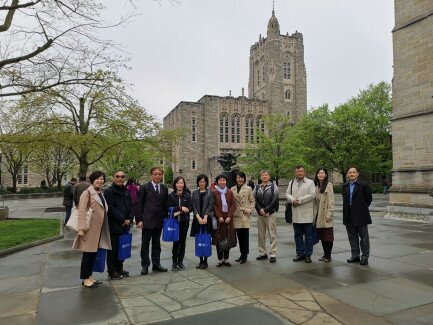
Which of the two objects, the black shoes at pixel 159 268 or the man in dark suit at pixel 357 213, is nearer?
the black shoes at pixel 159 268

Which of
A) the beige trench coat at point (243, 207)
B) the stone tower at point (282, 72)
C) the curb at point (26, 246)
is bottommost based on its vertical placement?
the curb at point (26, 246)

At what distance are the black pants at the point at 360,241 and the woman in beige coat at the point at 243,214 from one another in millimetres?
1988

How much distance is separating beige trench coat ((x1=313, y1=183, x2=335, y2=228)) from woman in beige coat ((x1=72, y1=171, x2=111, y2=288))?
3934mm

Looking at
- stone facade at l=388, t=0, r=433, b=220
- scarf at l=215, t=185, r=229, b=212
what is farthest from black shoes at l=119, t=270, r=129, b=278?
stone facade at l=388, t=0, r=433, b=220

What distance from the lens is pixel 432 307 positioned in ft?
13.8

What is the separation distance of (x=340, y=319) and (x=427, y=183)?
11.3 meters

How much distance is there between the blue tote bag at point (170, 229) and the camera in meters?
6.02

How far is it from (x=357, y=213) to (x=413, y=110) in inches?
365

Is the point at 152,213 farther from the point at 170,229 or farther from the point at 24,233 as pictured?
the point at 24,233

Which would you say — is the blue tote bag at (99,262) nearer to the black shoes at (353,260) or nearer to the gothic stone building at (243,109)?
the black shoes at (353,260)

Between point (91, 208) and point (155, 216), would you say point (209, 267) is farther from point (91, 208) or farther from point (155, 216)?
point (91, 208)

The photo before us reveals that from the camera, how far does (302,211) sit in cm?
668

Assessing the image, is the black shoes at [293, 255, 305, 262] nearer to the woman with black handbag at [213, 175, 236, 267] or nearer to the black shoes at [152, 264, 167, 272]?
the woman with black handbag at [213, 175, 236, 267]

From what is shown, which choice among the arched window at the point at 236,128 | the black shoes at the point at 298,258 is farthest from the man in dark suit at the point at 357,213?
the arched window at the point at 236,128
